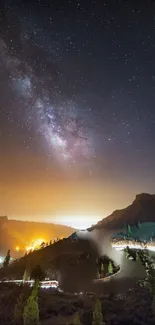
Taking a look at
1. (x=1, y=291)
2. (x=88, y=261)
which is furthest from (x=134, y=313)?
(x=88, y=261)

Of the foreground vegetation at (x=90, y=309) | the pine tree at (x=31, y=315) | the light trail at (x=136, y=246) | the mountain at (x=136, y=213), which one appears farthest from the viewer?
the mountain at (x=136, y=213)

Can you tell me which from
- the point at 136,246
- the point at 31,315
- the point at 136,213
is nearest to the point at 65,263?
the point at 136,246

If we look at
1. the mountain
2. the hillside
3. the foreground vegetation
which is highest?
the mountain

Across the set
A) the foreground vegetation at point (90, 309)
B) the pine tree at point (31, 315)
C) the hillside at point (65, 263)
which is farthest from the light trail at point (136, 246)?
the pine tree at point (31, 315)

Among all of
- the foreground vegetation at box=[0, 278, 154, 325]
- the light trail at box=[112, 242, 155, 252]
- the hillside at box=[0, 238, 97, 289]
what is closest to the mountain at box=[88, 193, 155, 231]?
the hillside at box=[0, 238, 97, 289]

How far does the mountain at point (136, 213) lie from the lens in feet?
403

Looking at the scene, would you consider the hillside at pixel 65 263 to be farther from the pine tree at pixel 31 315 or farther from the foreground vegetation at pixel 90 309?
the pine tree at pixel 31 315

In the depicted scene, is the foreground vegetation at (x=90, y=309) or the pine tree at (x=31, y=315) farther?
the foreground vegetation at (x=90, y=309)

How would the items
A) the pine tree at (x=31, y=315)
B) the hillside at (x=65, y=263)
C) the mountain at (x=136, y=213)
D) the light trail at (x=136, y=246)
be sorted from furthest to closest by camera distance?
the mountain at (x=136, y=213), the hillside at (x=65, y=263), the light trail at (x=136, y=246), the pine tree at (x=31, y=315)

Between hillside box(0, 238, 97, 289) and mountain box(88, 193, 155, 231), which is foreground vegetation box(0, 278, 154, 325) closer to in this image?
hillside box(0, 238, 97, 289)

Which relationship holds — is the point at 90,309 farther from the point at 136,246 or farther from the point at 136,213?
the point at 136,213

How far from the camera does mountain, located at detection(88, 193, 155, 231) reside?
12282 cm

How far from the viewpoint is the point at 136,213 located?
127188 millimetres

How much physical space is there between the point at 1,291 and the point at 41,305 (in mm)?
Result: 17002
